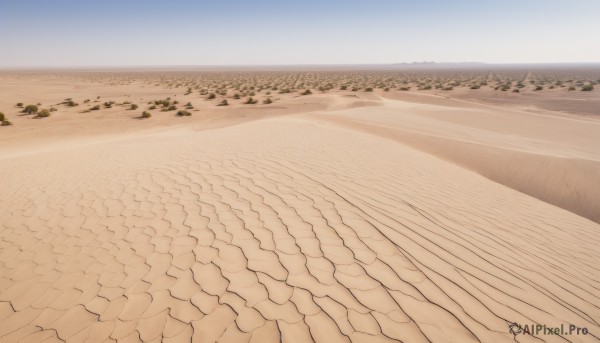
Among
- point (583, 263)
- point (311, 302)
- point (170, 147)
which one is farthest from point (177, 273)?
point (170, 147)

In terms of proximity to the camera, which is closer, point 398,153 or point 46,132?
point 398,153

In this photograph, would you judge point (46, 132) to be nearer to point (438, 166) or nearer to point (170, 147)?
point (170, 147)

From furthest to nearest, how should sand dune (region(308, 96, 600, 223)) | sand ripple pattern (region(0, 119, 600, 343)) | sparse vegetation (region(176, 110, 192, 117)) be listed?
sparse vegetation (region(176, 110, 192, 117))
sand dune (region(308, 96, 600, 223))
sand ripple pattern (region(0, 119, 600, 343))

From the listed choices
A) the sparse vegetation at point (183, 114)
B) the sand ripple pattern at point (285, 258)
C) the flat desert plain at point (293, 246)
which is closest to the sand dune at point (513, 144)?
the flat desert plain at point (293, 246)

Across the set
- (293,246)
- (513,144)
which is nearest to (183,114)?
(513,144)

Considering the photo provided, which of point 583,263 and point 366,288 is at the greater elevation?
point 366,288

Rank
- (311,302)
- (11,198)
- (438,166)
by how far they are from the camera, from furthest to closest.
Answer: (438,166) → (11,198) → (311,302)

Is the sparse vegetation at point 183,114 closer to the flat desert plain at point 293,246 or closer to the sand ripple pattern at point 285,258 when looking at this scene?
the flat desert plain at point 293,246

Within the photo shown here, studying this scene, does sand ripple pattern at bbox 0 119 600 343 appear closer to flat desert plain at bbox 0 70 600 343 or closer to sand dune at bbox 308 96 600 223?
flat desert plain at bbox 0 70 600 343

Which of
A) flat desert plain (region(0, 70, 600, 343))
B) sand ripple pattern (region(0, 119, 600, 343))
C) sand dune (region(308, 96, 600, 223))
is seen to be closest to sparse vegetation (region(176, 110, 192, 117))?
sand dune (region(308, 96, 600, 223))
